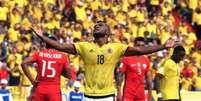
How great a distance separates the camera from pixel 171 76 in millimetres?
13062

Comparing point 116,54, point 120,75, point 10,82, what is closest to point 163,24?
point 10,82

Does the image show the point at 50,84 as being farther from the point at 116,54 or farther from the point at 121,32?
the point at 121,32

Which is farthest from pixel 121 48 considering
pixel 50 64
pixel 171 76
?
pixel 50 64

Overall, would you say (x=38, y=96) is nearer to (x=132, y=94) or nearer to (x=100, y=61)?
(x=132, y=94)

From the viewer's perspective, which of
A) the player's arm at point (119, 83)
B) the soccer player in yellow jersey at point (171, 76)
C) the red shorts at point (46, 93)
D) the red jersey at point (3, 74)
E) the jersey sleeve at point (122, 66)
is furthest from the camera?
the red jersey at point (3, 74)

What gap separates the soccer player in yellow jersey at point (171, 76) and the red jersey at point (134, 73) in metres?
1.27

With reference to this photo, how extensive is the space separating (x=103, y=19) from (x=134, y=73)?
38.8 ft

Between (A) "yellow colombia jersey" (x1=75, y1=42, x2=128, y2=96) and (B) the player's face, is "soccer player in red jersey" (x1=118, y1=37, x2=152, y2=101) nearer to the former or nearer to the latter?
(A) "yellow colombia jersey" (x1=75, y1=42, x2=128, y2=96)

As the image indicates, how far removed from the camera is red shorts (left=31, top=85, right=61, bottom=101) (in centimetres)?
1376

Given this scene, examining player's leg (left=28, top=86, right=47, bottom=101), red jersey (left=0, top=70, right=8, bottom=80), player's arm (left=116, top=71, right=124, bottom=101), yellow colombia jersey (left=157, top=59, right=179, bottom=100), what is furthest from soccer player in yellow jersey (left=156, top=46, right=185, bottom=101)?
red jersey (left=0, top=70, right=8, bottom=80)

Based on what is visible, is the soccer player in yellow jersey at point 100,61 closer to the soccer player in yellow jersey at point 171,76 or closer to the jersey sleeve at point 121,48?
the jersey sleeve at point 121,48

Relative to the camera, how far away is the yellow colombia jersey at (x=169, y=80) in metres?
13.0

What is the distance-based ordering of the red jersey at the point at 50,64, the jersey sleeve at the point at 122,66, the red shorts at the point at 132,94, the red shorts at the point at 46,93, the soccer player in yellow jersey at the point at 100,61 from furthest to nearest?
1. the red shorts at the point at 132,94
2. the jersey sleeve at the point at 122,66
3. the red shorts at the point at 46,93
4. the red jersey at the point at 50,64
5. the soccer player in yellow jersey at the point at 100,61

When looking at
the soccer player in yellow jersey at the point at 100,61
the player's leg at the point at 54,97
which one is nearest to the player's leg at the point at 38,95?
the player's leg at the point at 54,97
